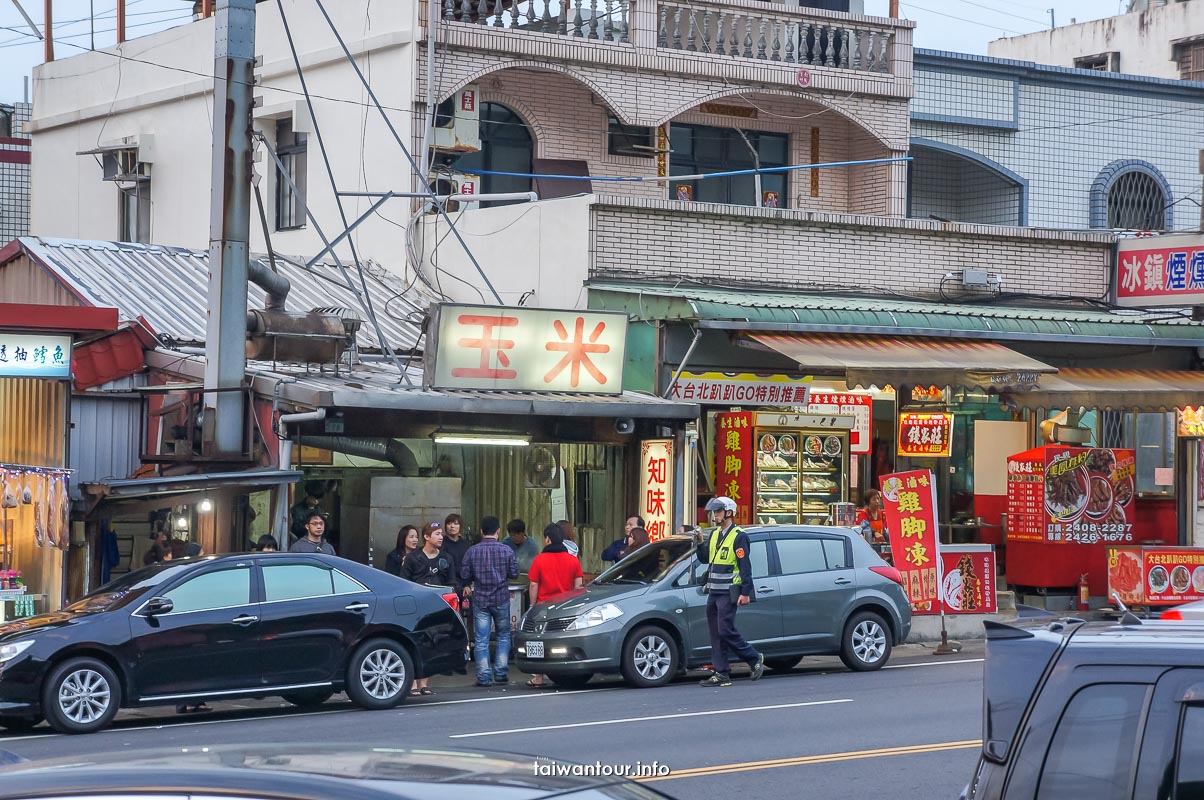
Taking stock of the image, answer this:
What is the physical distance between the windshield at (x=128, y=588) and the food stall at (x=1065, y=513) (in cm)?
1288

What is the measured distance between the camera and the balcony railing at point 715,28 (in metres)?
24.0

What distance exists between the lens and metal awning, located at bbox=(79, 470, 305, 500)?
1648 cm

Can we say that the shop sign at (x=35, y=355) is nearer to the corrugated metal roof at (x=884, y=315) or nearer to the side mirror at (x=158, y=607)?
the side mirror at (x=158, y=607)

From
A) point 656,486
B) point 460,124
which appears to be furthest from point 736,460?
point 460,124

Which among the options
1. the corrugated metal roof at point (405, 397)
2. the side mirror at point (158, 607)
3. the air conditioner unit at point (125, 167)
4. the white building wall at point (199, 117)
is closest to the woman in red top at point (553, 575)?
the corrugated metal roof at point (405, 397)

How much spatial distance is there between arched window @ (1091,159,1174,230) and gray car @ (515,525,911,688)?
565 inches

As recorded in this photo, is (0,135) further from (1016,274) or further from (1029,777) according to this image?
(1029,777)

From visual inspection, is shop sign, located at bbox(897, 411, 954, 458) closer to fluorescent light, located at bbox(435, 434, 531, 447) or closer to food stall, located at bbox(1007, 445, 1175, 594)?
food stall, located at bbox(1007, 445, 1175, 594)

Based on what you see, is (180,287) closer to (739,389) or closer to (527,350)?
(527,350)

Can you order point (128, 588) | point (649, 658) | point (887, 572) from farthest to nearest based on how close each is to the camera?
1. point (887, 572)
2. point (649, 658)
3. point (128, 588)

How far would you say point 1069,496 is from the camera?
75.3 feet

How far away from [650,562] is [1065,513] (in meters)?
8.40

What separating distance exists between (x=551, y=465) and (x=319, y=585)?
6.73 m

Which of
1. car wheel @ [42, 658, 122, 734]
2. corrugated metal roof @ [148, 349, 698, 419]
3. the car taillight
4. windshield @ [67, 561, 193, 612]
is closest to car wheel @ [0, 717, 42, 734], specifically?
car wheel @ [42, 658, 122, 734]
